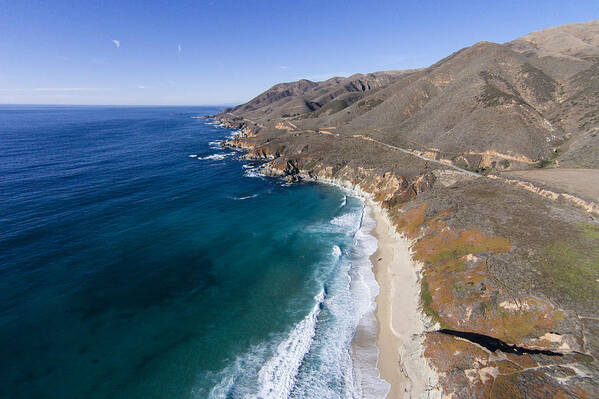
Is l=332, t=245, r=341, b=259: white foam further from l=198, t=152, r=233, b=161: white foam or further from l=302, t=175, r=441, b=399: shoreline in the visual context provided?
l=198, t=152, r=233, b=161: white foam

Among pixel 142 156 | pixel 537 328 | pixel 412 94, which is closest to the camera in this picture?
pixel 537 328

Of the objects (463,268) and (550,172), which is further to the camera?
(550,172)

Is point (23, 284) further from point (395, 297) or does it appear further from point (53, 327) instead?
point (395, 297)

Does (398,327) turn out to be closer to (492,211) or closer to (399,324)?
(399,324)

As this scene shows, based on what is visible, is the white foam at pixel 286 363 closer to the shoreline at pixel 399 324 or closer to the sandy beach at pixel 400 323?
the shoreline at pixel 399 324

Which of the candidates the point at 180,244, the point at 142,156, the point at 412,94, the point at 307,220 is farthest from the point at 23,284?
the point at 412,94

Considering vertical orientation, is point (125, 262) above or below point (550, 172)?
below
